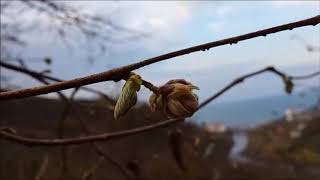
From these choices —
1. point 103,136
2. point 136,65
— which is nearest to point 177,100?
point 136,65

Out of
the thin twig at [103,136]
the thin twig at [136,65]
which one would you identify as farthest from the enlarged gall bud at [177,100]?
the thin twig at [103,136]

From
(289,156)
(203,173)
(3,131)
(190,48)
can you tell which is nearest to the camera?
(190,48)

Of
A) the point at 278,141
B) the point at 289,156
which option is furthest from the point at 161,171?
the point at 278,141

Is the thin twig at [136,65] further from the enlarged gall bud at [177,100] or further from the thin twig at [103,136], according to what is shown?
the thin twig at [103,136]

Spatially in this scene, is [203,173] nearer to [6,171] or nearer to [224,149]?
[6,171]

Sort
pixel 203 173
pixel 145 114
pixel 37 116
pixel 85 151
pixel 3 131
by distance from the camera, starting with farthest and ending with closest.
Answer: pixel 203 173, pixel 37 116, pixel 85 151, pixel 145 114, pixel 3 131

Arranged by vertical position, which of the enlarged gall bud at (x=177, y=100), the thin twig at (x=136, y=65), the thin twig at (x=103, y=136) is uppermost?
the thin twig at (x=136, y=65)

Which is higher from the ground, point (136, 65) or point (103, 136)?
point (136, 65)

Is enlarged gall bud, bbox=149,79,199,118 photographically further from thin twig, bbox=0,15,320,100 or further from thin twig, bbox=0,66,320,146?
thin twig, bbox=0,66,320,146

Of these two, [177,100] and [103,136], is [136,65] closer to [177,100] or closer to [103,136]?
[177,100]
